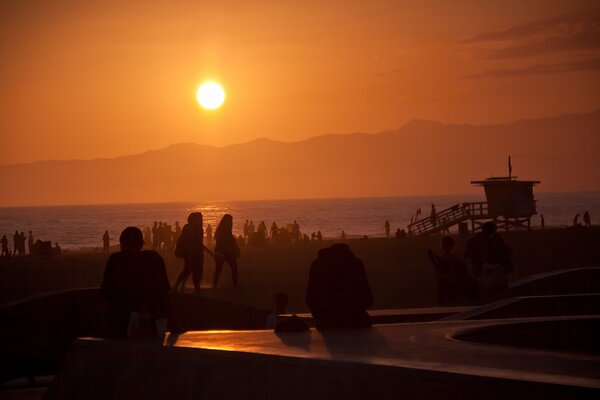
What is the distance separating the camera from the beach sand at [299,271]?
20.8 m

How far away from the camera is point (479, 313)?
11.1m

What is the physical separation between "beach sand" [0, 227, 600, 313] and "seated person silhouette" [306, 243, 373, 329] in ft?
29.7

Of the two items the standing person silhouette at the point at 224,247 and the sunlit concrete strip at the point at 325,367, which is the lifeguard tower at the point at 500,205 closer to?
the standing person silhouette at the point at 224,247

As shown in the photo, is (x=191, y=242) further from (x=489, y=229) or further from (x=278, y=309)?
(x=489, y=229)

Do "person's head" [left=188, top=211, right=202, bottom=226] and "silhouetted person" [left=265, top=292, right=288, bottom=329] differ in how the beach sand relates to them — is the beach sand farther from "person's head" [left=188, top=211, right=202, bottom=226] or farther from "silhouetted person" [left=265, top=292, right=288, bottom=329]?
"silhouetted person" [left=265, top=292, right=288, bottom=329]

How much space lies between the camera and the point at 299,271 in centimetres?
2917

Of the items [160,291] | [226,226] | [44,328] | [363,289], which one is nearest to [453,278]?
[363,289]

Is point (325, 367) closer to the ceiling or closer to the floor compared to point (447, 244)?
closer to the floor

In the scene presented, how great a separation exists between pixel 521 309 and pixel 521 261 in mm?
20286

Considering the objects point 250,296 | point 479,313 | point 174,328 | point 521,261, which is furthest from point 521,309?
point 521,261

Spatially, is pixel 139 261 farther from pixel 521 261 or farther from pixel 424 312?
pixel 521 261

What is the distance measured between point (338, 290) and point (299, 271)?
1982 cm

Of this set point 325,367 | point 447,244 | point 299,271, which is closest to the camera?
point 325,367

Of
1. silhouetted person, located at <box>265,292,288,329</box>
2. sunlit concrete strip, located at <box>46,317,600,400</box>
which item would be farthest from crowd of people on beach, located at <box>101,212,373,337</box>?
silhouetted person, located at <box>265,292,288,329</box>
